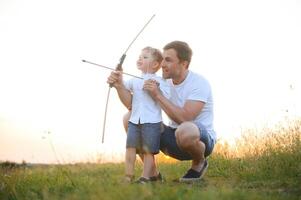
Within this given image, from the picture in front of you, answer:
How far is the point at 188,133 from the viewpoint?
17.6 ft

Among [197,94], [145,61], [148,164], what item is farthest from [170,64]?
[148,164]

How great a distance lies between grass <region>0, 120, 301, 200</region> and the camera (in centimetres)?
388

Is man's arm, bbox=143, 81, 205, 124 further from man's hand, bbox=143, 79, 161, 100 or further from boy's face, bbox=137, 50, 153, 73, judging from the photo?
boy's face, bbox=137, 50, 153, 73

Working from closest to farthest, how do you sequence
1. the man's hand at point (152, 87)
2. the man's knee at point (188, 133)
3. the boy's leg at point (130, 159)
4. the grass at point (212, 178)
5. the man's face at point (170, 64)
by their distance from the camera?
the grass at point (212, 178)
the man's hand at point (152, 87)
the man's knee at point (188, 133)
the boy's leg at point (130, 159)
the man's face at point (170, 64)

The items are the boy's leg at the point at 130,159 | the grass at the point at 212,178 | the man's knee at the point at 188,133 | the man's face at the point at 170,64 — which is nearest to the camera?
the grass at the point at 212,178

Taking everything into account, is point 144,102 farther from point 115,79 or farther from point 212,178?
point 212,178

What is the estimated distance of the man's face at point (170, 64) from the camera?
18.4 feet

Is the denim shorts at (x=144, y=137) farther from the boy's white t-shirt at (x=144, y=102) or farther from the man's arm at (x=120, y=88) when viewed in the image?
the man's arm at (x=120, y=88)

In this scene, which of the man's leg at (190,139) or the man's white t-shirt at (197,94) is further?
the man's white t-shirt at (197,94)

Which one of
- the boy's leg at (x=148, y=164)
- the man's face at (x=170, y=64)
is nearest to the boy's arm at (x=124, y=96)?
the man's face at (x=170, y=64)

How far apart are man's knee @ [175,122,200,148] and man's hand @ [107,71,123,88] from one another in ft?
2.60

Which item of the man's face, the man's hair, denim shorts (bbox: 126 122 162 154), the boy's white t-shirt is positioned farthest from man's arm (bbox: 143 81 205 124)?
the man's hair

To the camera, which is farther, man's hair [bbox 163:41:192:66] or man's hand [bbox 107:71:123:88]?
man's hair [bbox 163:41:192:66]

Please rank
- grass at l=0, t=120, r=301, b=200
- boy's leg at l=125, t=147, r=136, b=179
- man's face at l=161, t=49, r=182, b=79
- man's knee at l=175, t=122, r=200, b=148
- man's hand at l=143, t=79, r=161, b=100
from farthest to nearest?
man's face at l=161, t=49, r=182, b=79
boy's leg at l=125, t=147, r=136, b=179
man's knee at l=175, t=122, r=200, b=148
man's hand at l=143, t=79, r=161, b=100
grass at l=0, t=120, r=301, b=200
